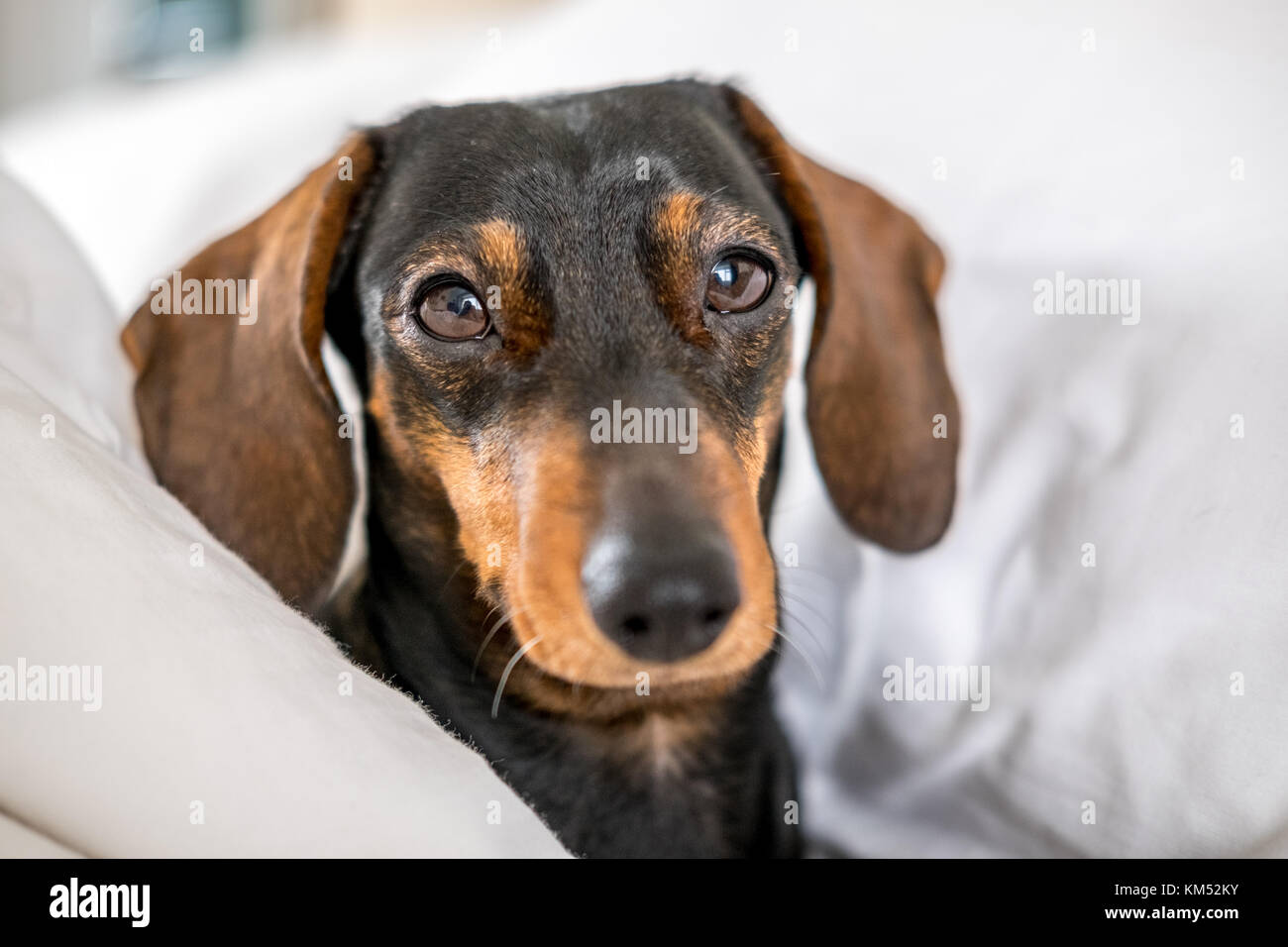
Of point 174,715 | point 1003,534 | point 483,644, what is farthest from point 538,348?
point 1003,534

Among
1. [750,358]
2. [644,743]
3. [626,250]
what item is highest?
[626,250]

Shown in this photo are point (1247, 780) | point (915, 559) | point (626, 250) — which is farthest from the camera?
point (915, 559)

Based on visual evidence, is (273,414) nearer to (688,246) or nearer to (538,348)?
(538,348)

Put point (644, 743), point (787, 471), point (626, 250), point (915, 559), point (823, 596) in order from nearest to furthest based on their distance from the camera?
point (626, 250)
point (644, 743)
point (915, 559)
point (823, 596)
point (787, 471)

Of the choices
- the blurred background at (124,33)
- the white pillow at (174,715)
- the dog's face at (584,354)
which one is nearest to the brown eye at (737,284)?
the dog's face at (584,354)

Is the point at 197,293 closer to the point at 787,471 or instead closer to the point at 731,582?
the point at 731,582

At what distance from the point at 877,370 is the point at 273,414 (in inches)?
33.3

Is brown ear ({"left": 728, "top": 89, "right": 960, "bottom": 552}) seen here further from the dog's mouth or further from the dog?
the dog's mouth

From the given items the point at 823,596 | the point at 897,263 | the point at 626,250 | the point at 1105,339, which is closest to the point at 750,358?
the point at 626,250

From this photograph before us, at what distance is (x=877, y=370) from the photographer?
1.63 meters

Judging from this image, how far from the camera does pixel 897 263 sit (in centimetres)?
166

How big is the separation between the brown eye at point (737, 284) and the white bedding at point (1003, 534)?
0.52 m

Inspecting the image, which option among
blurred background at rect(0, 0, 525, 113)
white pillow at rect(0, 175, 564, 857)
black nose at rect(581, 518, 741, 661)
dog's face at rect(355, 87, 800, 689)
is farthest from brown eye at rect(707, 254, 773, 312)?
blurred background at rect(0, 0, 525, 113)
